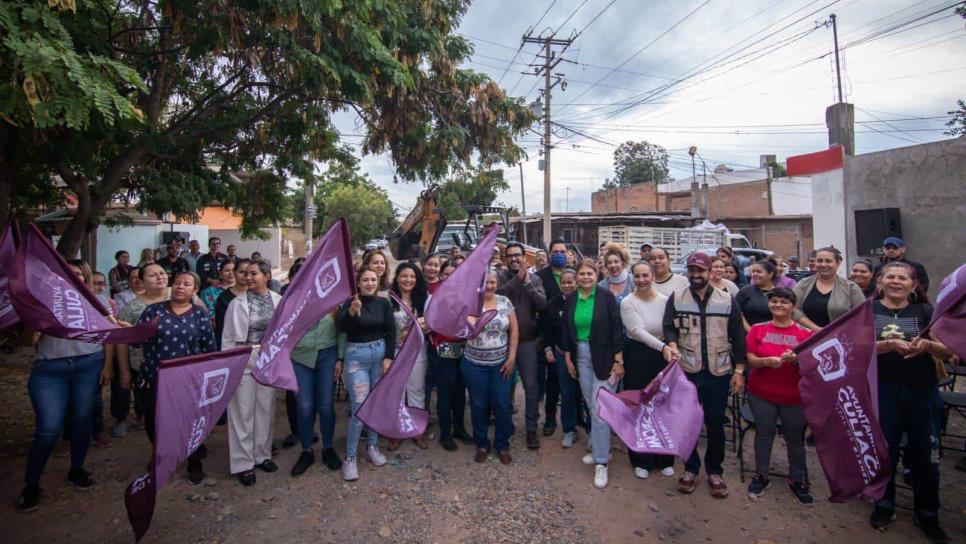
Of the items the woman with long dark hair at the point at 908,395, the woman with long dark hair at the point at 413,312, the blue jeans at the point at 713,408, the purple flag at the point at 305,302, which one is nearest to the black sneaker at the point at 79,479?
the purple flag at the point at 305,302

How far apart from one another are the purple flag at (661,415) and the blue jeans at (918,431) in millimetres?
1241

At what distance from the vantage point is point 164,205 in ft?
28.1

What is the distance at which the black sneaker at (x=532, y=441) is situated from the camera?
479 cm

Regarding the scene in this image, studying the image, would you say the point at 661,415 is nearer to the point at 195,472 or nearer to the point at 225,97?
the point at 195,472

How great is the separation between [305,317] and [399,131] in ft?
15.8

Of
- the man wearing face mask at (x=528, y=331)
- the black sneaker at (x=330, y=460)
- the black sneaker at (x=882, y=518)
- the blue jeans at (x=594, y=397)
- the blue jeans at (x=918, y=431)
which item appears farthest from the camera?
the man wearing face mask at (x=528, y=331)

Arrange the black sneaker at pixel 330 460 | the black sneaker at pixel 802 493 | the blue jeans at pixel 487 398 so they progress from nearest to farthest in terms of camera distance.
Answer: the black sneaker at pixel 802 493 → the black sneaker at pixel 330 460 → the blue jeans at pixel 487 398

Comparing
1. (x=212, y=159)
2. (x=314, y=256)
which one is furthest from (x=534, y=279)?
(x=212, y=159)

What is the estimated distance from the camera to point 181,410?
10.5ft

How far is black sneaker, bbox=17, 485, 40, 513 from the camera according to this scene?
3689 millimetres

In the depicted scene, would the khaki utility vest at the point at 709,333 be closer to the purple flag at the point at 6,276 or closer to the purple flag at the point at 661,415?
the purple flag at the point at 661,415

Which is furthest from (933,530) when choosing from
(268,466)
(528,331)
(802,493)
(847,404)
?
(268,466)

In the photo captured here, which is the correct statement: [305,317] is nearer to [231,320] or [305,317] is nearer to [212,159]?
[231,320]

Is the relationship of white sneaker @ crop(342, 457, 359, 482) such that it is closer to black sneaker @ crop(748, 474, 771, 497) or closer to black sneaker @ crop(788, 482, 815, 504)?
black sneaker @ crop(748, 474, 771, 497)
